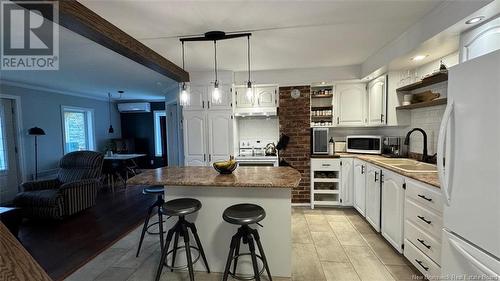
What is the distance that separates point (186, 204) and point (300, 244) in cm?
151

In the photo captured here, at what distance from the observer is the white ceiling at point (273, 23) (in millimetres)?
1910

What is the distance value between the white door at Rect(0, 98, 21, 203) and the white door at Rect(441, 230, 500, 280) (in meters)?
6.74

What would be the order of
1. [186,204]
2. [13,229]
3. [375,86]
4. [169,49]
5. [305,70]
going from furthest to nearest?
[305,70]
[375,86]
[169,49]
[13,229]
[186,204]

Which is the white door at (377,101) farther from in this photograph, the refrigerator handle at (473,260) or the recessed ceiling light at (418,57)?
the refrigerator handle at (473,260)

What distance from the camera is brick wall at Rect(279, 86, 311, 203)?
155 inches

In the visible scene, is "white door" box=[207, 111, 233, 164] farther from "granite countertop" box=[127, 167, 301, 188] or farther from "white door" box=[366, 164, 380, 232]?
"white door" box=[366, 164, 380, 232]

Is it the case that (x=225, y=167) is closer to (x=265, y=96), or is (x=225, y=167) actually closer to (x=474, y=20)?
(x=265, y=96)

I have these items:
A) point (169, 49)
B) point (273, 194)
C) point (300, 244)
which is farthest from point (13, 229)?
point (300, 244)

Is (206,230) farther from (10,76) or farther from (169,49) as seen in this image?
(10,76)

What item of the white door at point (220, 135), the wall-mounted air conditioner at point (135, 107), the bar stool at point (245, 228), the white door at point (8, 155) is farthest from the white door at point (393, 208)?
the wall-mounted air conditioner at point (135, 107)

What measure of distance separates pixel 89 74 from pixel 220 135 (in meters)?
2.59

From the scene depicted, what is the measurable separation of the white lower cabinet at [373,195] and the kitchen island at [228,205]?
134cm

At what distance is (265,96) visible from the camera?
4062 mm

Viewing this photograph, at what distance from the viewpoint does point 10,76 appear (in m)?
4.10
